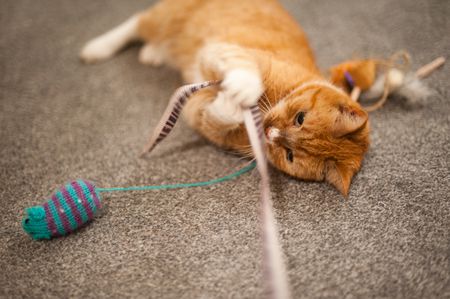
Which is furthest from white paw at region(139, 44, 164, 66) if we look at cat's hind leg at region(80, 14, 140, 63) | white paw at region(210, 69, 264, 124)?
white paw at region(210, 69, 264, 124)

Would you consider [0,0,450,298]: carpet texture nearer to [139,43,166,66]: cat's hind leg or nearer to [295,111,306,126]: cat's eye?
[139,43,166,66]: cat's hind leg

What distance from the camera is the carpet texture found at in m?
0.99

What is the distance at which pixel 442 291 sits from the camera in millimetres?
940

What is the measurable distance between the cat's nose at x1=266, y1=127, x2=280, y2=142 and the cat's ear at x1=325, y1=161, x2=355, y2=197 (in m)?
0.21

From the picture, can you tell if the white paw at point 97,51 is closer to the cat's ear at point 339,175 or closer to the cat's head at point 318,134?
the cat's head at point 318,134

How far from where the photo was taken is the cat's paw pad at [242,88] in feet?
3.61

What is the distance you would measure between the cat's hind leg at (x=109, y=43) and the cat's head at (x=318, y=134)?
112 cm

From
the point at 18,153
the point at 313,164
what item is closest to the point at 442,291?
the point at 313,164

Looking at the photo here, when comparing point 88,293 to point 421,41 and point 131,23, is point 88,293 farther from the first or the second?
point 421,41

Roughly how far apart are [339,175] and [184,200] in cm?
54

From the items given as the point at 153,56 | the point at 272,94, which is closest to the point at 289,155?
the point at 272,94

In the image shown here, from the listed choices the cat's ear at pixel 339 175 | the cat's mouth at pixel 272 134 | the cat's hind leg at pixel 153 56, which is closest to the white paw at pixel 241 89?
the cat's mouth at pixel 272 134

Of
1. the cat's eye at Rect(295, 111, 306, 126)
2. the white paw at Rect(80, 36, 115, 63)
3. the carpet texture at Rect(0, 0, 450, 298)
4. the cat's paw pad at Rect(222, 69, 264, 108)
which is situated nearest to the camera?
the carpet texture at Rect(0, 0, 450, 298)

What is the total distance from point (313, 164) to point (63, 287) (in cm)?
85
